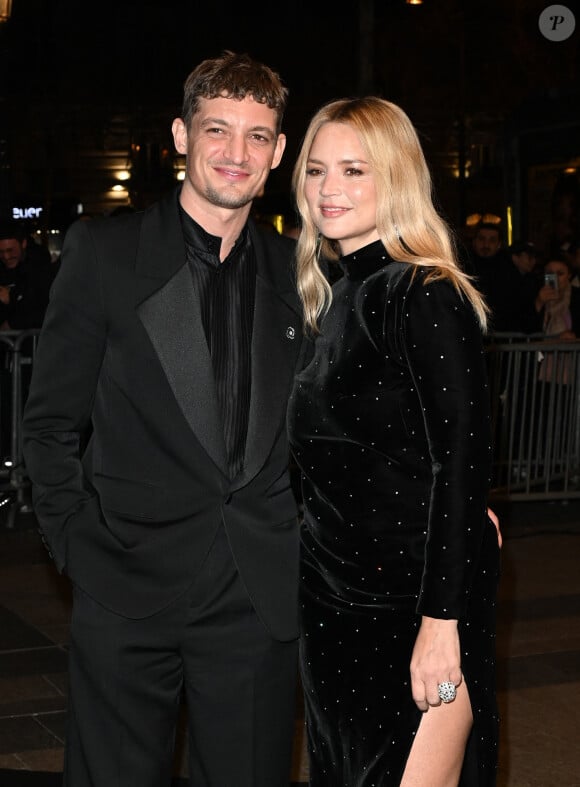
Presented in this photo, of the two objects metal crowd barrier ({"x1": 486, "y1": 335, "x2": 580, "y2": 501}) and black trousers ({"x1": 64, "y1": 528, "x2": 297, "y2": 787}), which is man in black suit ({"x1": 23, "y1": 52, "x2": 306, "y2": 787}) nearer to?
black trousers ({"x1": 64, "y1": 528, "x2": 297, "y2": 787})

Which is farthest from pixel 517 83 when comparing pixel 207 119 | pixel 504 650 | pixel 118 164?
pixel 207 119

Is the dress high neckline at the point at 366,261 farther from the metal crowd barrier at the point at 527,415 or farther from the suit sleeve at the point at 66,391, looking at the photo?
the metal crowd barrier at the point at 527,415

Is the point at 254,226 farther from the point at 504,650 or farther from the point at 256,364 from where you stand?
the point at 504,650

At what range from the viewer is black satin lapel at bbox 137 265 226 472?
116 inches

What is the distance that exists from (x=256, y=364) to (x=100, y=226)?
0.49m

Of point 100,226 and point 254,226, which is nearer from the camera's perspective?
point 100,226

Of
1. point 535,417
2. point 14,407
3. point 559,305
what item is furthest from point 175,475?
point 559,305

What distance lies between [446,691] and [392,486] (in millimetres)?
443

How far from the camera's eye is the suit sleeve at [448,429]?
2.66 m

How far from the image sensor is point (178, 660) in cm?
304

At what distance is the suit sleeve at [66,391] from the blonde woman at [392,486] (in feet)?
1.63

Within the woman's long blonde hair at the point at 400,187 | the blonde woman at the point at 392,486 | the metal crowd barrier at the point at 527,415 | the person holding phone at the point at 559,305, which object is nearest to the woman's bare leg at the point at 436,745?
the blonde woman at the point at 392,486

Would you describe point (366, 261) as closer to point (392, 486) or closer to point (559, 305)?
point (392, 486)

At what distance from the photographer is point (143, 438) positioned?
2967mm
